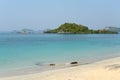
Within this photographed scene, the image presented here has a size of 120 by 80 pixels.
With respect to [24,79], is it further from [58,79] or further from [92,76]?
[92,76]

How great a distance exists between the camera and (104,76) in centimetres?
1301

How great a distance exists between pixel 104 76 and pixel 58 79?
2099 millimetres

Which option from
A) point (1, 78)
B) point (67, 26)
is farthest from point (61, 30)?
point (1, 78)

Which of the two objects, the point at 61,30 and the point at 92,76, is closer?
the point at 92,76

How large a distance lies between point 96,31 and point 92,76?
182m

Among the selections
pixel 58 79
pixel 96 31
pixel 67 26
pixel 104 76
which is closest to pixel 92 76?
pixel 104 76

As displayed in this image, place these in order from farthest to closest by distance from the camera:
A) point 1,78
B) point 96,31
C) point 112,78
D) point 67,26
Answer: point 96,31, point 67,26, point 1,78, point 112,78

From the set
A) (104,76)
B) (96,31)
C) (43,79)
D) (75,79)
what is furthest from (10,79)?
(96,31)

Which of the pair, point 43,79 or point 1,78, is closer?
point 43,79

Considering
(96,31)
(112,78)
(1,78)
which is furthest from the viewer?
(96,31)

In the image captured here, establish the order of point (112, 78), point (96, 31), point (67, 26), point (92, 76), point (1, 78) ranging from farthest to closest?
point (96, 31)
point (67, 26)
point (1, 78)
point (92, 76)
point (112, 78)

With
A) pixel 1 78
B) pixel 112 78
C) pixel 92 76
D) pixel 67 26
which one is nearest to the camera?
pixel 112 78

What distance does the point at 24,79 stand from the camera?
43.2ft

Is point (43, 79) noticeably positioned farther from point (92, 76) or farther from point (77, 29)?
point (77, 29)
